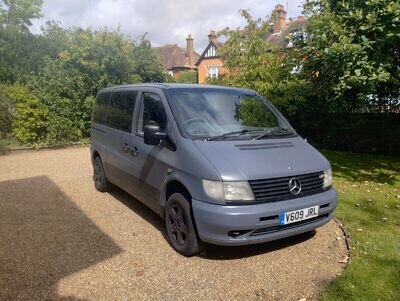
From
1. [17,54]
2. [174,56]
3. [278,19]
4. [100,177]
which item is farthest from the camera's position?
[174,56]

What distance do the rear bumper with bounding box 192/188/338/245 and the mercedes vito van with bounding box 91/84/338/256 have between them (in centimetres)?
1

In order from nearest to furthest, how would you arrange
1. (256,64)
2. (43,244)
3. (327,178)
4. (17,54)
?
(327,178), (43,244), (256,64), (17,54)

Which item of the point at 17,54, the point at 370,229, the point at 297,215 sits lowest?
the point at 370,229

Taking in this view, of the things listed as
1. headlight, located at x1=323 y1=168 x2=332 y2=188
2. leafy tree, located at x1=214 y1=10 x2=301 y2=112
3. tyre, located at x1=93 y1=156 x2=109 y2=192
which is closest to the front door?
tyre, located at x1=93 y1=156 x2=109 y2=192

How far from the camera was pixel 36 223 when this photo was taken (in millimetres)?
5590

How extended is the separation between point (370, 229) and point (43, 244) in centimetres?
437

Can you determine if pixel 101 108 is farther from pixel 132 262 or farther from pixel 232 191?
pixel 232 191

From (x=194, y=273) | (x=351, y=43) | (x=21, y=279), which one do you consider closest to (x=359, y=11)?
(x=351, y=43)

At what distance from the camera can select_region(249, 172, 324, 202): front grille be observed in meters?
3.86

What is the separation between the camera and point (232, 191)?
3787 mm

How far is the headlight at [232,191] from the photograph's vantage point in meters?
3.79

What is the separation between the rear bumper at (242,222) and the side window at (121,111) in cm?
225

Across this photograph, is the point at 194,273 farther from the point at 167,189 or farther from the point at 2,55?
the point at 2,55

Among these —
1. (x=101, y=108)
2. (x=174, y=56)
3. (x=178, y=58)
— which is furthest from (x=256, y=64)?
(x=174, y=56)
